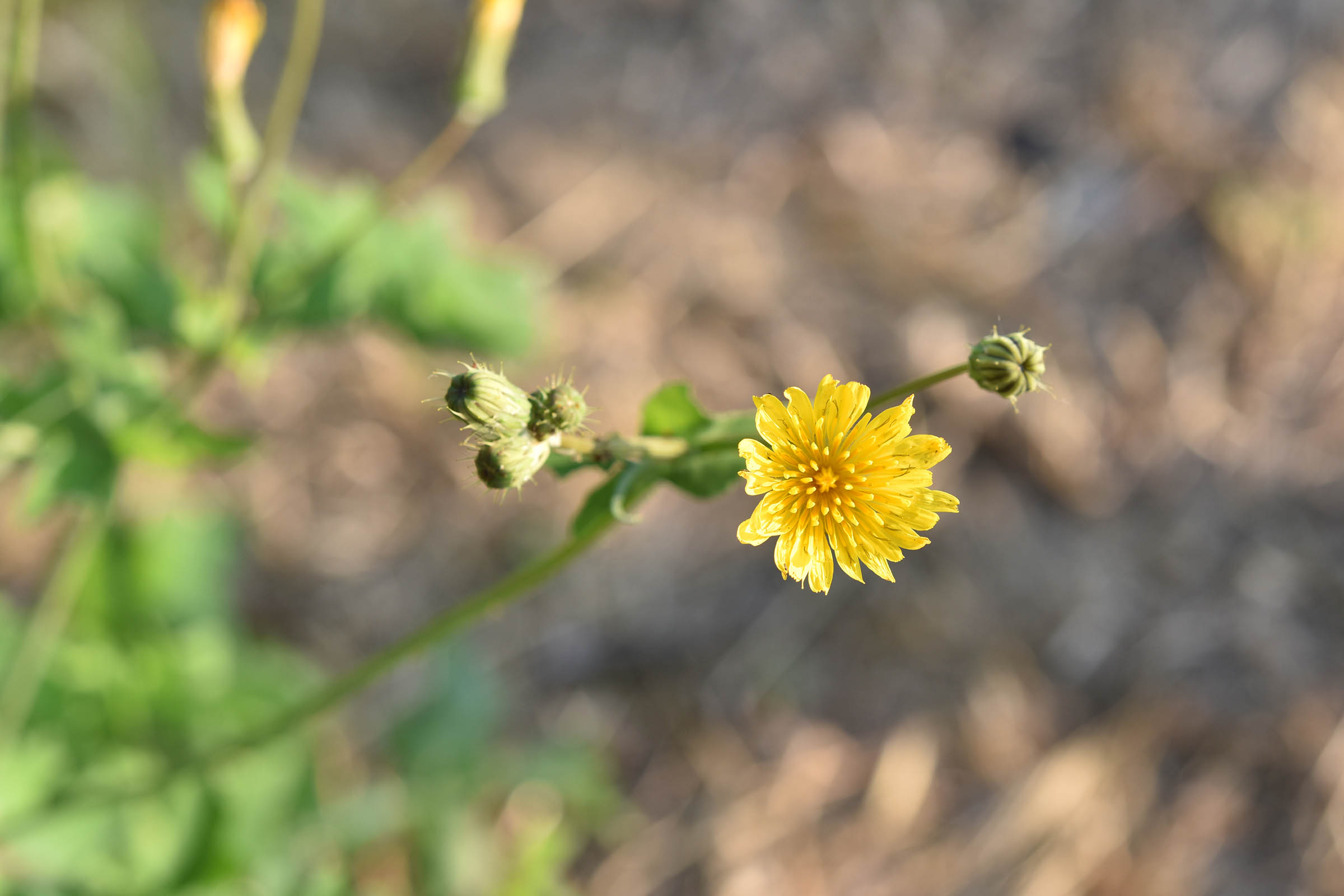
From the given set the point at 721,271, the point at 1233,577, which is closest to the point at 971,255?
the point at 721,271

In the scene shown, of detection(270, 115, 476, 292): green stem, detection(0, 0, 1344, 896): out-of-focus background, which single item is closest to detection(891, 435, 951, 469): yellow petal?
detection(270, 115, 476, 292): green stem

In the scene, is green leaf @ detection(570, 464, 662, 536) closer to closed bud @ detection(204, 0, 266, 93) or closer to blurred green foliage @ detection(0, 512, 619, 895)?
closed bud @ detection(204, 0, 266, 93)

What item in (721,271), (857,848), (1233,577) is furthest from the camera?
(721,271)

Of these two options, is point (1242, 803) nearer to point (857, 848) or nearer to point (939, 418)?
point (857, 848)

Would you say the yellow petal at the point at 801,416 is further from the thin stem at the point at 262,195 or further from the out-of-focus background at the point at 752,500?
the out-of-focus background at the point at 752,500

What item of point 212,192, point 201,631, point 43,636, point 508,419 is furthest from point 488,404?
point 201,631

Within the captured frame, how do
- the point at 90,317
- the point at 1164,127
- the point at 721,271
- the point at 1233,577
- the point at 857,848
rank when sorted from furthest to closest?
the point at 1164,127
the point at 721,271
the point at 1233,577
the point at 857,848
the point at 90,317

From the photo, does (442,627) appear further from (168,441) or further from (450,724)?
(450,724)

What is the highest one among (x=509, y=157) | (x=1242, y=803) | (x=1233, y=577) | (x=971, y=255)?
(x=509, y=157)
